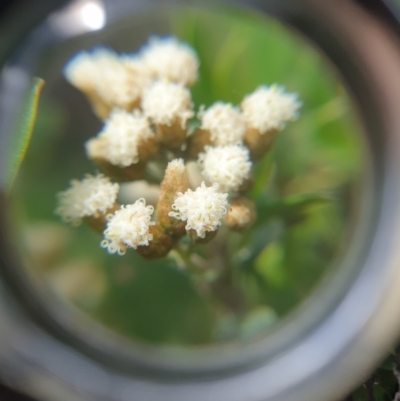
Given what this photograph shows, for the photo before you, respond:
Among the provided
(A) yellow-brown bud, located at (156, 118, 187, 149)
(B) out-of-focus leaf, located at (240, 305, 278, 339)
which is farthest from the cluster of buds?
(B) out-of-focus leaf, located at (240, 305, 278, 339)

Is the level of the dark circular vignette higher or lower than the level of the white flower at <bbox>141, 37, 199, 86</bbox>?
lower

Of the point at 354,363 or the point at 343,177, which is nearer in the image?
the point at 354,363

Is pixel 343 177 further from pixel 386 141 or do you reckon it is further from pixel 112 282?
pixel 112 282

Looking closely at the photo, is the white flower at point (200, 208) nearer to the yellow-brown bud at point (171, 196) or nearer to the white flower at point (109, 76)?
the yellow-brown bud at point (171, 196)

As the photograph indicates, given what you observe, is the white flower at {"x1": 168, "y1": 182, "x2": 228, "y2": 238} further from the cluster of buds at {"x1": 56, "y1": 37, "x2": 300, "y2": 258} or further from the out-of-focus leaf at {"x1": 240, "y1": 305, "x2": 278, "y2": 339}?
the out-of-focus leaf at {"x1": 240, "y1": 305, "x2": 278, "y2": 339}

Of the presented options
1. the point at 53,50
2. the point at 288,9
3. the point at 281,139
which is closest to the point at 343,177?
the point at 281,139


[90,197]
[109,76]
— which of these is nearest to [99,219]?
[90,197]
